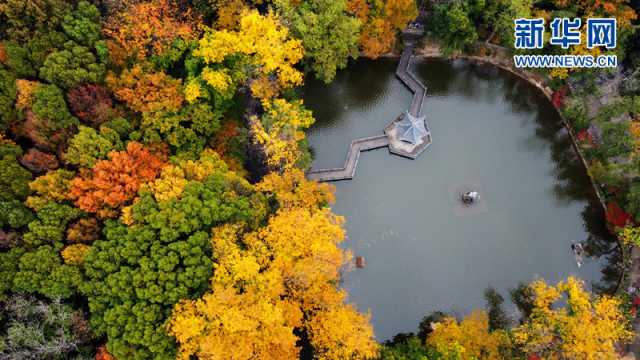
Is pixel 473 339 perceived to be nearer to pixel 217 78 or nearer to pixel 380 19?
pixel 217 78

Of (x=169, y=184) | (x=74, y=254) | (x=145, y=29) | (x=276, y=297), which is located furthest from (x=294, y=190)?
(x=145, y=29)

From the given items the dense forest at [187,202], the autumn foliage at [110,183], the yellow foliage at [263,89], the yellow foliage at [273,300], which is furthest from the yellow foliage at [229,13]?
the yellow foliage at [273,300]

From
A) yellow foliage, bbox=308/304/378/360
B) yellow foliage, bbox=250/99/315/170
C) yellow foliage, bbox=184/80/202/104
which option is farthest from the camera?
yellow foliage, bbox=250/99/315/170

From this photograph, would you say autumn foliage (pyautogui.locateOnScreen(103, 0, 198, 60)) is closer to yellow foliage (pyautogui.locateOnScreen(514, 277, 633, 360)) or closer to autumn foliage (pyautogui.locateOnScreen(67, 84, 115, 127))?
autumn foliage (pyautogui.locateOnScreen(67, 84, 115, 127))

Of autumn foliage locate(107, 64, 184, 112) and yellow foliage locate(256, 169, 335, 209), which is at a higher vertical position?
autumn foliage locate(107, 64, 184, 112)

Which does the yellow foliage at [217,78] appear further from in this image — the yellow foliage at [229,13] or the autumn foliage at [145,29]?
the yellow foliage at [229,13]

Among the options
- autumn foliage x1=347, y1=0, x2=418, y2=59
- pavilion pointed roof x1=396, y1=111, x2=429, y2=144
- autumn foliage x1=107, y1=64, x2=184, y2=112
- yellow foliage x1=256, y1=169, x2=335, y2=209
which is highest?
autumn foliage x1=347, y1=0, x2=418, y2=59

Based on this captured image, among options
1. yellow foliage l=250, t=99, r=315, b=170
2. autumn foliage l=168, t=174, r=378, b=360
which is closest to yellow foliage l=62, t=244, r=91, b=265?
autumn foliage l=168, t=174, r=378, b=360
